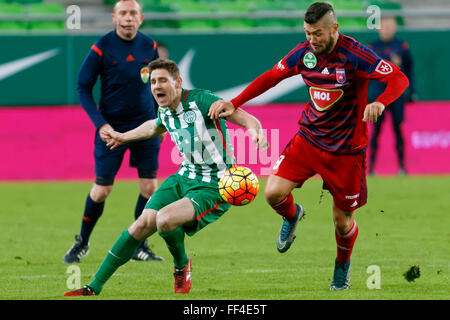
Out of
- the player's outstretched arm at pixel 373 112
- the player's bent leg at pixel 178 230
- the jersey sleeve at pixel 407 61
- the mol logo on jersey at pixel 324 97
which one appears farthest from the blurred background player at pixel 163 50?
the player's outstretched arm at pixel 373 112

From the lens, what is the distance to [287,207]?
7.84m

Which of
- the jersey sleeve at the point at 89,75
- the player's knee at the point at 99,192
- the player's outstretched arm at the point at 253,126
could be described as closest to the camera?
the player's outstretched arm at the point at 253,126

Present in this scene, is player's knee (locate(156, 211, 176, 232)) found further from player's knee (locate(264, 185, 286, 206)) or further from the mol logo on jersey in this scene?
the mol logo on jersey

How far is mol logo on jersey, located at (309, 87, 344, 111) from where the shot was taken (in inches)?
285

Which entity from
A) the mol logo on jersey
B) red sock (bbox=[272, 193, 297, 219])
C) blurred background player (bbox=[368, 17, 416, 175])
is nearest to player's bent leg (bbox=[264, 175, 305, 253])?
red sock (bbox=[272, 193, 297, 219])

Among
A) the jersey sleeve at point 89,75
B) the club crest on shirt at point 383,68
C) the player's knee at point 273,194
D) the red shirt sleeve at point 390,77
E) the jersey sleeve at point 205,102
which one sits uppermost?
the jersey sleeve at point 89,75

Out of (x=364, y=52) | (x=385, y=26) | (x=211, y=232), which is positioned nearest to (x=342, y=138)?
(x=364, y=52)

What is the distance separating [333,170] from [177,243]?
1.42 m

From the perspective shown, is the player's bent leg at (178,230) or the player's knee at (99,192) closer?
the player's bent leg at (178,230)

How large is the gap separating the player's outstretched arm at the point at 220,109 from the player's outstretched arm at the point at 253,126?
0.16 feet

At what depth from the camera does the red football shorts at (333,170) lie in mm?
7410

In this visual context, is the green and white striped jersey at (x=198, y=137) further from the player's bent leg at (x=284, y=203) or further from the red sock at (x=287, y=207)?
the red sock at (x=287, y=207)
